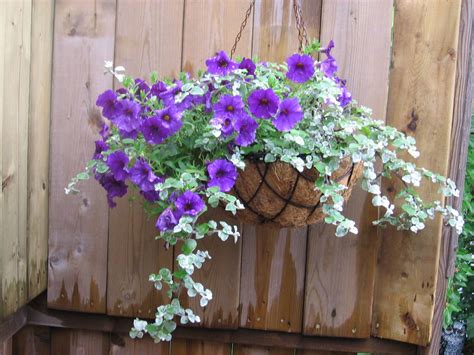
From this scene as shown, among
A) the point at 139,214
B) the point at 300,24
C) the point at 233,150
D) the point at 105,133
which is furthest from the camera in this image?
the point at 139,214

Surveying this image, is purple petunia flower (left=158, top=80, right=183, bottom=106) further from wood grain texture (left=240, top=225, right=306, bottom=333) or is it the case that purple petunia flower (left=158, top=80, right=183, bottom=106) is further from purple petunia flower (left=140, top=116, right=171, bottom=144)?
wood grain texture (left=240, top=225, right=306, bottom=333)

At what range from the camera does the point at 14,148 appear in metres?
1.46

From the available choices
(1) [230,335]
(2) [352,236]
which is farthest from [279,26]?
(1) [230,335]

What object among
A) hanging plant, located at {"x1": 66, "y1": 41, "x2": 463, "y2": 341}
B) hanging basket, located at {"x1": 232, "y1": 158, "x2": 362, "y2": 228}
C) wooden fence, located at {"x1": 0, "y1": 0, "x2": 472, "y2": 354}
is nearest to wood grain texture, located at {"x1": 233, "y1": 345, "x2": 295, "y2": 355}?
wooden fence, located at {"x1": 0, "y1": 0, "x2": 472, "y2": 354}

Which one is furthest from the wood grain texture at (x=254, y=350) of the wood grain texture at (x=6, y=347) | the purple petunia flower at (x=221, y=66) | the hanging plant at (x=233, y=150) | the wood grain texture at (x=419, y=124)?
the purple petunia flower at (x=221, y=66)

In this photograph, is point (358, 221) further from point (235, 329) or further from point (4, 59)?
point (4, 59)

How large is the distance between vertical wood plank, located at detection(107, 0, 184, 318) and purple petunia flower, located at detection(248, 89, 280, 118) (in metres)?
0.55

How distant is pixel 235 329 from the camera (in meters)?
1.67

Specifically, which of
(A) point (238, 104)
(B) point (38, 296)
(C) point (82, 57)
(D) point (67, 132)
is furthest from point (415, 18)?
(B) point (38, 296)

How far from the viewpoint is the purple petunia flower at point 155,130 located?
1.14 metres

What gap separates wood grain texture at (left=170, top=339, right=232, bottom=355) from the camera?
172 centimetres

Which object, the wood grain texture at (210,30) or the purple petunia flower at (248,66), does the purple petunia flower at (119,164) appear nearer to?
the purple petunia flower at (248,66)

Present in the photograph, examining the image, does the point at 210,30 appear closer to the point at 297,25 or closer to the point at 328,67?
the point at 297,25

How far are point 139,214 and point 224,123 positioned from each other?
0.66 metres
